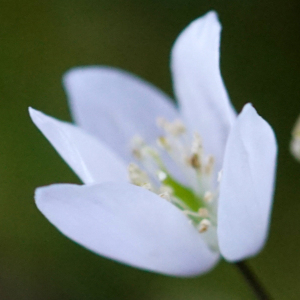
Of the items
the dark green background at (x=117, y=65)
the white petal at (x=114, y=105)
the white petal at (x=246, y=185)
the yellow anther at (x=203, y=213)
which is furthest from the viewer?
Answer: the dark green background at (x=117, y=65)

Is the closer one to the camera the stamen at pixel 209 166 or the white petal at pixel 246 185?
the white petal at pixel 246 185

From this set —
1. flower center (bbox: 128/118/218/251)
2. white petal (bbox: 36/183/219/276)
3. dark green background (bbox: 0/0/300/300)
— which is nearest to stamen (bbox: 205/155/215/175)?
flower center (bbox: 128/118/218/251)

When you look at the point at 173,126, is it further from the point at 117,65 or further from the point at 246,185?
the point at 117,65

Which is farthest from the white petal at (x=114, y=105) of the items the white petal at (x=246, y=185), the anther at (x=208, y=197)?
the white petal at (x=246, y=185)

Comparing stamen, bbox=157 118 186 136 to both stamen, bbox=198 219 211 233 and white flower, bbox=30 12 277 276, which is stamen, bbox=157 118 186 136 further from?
stamen, bbox=198 219 211 233

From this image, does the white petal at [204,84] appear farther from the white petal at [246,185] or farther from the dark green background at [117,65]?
the dark green background at [117,65]

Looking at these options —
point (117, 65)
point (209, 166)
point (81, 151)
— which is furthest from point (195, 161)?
point (117, 65)
